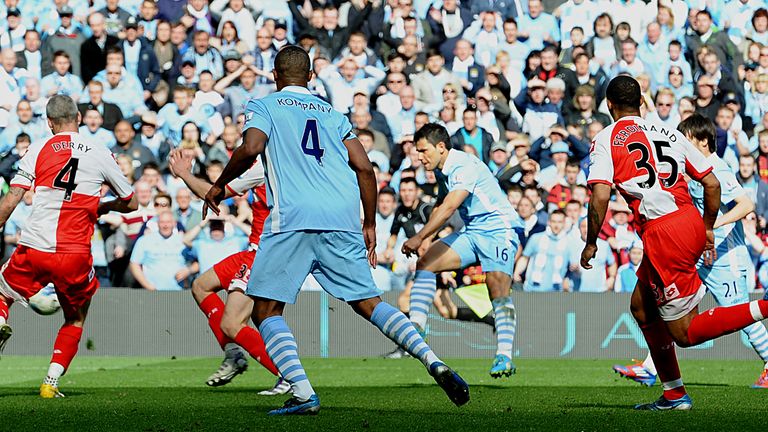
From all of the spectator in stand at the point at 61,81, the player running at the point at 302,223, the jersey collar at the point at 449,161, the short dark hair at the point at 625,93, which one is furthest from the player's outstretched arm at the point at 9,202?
the spectator in stand at the point at 61,81

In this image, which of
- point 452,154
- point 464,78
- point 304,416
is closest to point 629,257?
point 464,78

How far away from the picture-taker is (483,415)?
8.18m

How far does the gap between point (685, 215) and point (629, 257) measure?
9114 mm

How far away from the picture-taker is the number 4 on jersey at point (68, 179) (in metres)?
9.94

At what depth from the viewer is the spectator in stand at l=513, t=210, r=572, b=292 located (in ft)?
57.0

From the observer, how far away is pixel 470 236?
38.0 feet

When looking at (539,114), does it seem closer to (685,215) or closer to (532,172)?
(532,172)

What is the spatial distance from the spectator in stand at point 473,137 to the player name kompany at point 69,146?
9.23m

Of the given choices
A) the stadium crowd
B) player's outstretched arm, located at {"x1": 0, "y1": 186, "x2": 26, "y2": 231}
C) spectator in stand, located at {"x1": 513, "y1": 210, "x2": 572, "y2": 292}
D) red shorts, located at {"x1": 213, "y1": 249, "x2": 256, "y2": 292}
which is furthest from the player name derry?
spectator in stand, located at {"x1": 513, "y1": 210, "x2": 572, "y2": 292}

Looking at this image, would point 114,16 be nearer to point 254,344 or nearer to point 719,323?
point 254,344

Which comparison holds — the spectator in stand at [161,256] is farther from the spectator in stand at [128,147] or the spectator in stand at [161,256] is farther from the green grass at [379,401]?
the green grass at [379,401]

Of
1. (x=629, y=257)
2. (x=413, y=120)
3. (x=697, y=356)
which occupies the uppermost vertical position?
(x=413, y=120)

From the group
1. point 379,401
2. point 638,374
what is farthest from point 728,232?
point 379,401

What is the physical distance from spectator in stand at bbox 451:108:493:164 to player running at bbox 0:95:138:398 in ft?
30.1
